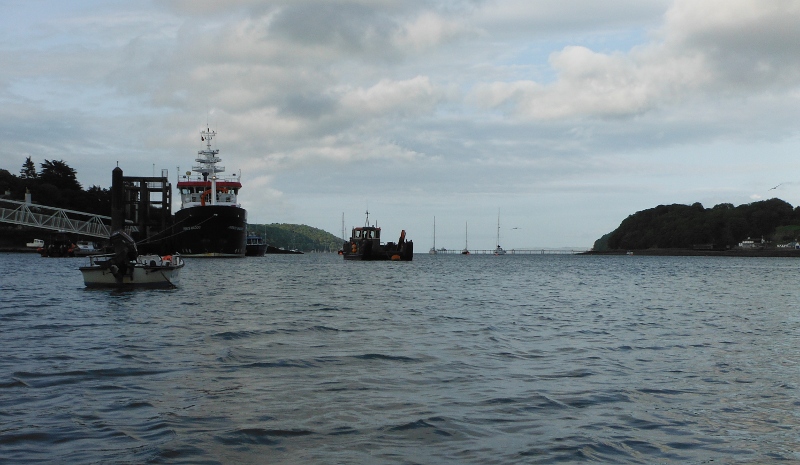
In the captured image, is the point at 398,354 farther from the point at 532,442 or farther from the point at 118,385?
the point at 532,442

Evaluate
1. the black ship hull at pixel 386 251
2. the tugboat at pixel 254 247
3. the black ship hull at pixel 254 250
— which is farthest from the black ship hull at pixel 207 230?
the tugboat at pixel 254 247

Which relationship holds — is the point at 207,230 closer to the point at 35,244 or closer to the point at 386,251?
the point at 386,251

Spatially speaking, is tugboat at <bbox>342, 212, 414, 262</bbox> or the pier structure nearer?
the pier structure

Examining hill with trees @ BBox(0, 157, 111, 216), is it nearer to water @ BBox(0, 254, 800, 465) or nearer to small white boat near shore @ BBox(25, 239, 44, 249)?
small white boat near shore @ BBox(25, 239, 44, 249)

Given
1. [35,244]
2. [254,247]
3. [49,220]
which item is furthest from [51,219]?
[254,247]

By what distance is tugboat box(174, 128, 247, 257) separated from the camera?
8706 cm

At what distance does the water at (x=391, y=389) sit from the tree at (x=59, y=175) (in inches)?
4820

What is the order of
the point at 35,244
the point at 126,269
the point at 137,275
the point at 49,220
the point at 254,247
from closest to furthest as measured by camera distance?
the point at 126,269, the point at 137,275, the point at 49,220, the point at 35,244, the point at 254,247

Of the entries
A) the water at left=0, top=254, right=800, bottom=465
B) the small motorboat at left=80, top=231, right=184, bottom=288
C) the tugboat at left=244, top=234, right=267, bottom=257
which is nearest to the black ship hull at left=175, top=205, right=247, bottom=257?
the tugboat at left=244, top=234, right=267, bottom=257

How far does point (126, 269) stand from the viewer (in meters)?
32.4

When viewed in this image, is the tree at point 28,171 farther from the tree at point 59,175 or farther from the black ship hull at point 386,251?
the black ship hull at point 386,251

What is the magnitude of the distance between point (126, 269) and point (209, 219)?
5553 cm

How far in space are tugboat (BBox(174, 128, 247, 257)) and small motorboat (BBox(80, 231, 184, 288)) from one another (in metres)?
47.0

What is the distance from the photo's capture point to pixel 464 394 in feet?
35.6
